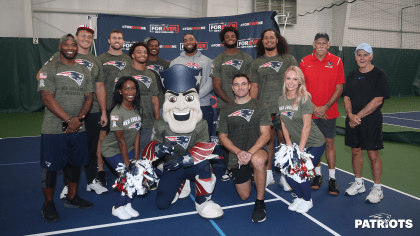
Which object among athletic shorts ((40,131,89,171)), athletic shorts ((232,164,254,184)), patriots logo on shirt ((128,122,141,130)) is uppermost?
patriots logo on shirt ((128,122,141,130))

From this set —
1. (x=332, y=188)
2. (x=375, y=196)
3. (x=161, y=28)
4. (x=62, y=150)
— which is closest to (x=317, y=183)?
(x=332, y=188)

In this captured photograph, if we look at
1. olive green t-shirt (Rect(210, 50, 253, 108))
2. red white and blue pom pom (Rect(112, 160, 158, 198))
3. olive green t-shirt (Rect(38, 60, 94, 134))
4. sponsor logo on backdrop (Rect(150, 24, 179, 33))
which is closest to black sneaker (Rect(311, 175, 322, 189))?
olive green t-shirt (Rect(210, 50, 253, 108))

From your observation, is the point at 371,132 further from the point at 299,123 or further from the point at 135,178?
the point at 135,178

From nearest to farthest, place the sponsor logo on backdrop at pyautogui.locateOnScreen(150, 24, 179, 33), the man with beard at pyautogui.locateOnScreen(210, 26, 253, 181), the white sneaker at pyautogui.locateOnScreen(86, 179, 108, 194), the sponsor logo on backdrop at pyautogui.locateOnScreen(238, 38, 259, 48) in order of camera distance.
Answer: the white sneaker at pyautogui.locateOnScreen(86, 179, 108, 194), the man with beard at pyautogui.locateOnScreen(210, 26, 253, 181), the sponsor logo on backdrop at pyautogui.locateOnScreen(238, 38, 259, 48), the sponsor logo on backdrop at pyautogui.locateOnScreen(150, 24, 179, 33)

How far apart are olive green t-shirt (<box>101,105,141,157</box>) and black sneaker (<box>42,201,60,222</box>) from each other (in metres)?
0.83

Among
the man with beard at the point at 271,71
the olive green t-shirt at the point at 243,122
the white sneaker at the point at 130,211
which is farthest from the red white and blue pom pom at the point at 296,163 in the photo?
the white sneaker at the point at 130,211

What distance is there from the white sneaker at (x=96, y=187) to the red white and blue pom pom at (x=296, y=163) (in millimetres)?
2573

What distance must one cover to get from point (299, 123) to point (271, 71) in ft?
3.33

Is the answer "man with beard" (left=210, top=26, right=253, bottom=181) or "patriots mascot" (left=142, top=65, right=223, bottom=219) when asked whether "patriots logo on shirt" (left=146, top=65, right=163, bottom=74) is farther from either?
"patriots mascot" (left=142, top=65, right=223, bottom=219)

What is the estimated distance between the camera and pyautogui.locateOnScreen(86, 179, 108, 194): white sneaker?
14.2 feet

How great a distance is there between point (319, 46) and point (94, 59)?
326cm

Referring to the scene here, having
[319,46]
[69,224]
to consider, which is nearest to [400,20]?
[319,46]

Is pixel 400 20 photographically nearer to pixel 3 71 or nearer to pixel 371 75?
pixel 371 75

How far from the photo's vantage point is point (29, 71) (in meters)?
12.1
